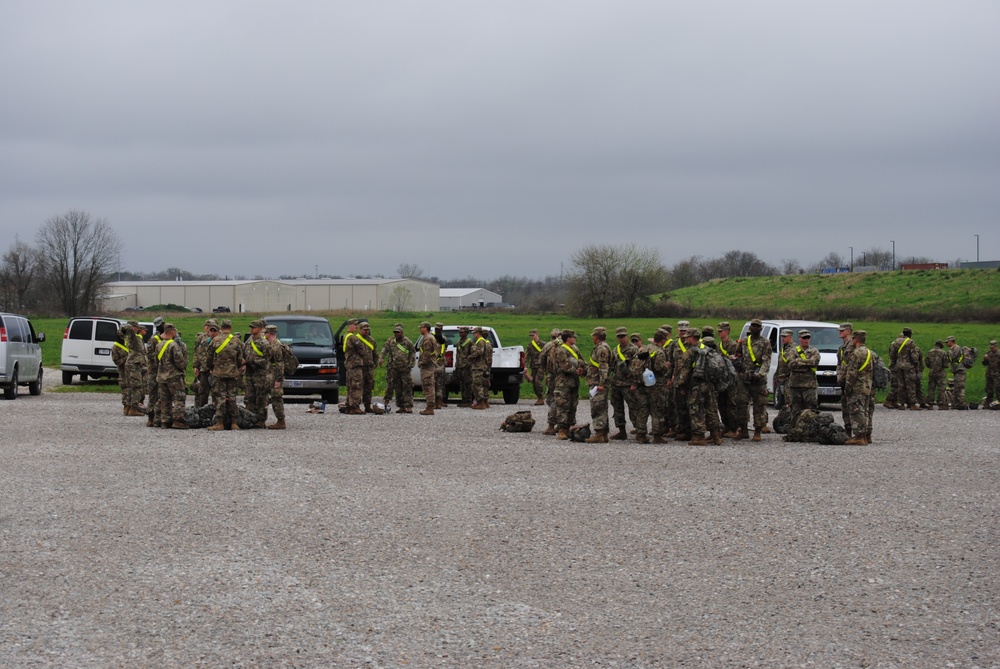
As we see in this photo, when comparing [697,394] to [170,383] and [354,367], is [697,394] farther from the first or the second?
[170,383]

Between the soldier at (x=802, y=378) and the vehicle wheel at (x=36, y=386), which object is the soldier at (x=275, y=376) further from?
the vehicle wheel at (x=36, y=386)

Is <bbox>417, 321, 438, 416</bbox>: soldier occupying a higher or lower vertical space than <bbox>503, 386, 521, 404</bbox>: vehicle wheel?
higher

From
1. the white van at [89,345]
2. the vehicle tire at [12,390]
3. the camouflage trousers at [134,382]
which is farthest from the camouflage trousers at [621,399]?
the white van at [89,345]

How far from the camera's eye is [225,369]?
17234mm

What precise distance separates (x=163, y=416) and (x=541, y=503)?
9.16m

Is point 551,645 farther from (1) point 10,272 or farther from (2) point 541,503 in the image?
(1) point 10,272

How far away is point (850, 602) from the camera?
7.38m

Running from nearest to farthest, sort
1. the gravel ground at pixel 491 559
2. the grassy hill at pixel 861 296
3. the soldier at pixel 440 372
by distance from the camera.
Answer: the gravel ground at pixel 491 559 → the soldier at pixel 440 372 → the grassy hill at pixel 861 296

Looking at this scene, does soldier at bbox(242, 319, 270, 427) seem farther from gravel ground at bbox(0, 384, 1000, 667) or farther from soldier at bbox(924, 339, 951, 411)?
soldier at bbox(924, 339, 951, 411)

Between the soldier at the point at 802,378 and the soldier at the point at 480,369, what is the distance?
7635 mm

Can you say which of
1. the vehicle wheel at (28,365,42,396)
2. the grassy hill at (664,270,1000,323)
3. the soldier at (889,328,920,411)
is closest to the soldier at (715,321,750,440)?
the soldier at (889,328,920,411)

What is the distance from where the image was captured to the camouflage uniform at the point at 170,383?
58.4ft

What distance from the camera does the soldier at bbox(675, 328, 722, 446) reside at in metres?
16.6

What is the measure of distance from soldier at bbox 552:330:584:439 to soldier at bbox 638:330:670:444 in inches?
45.6
